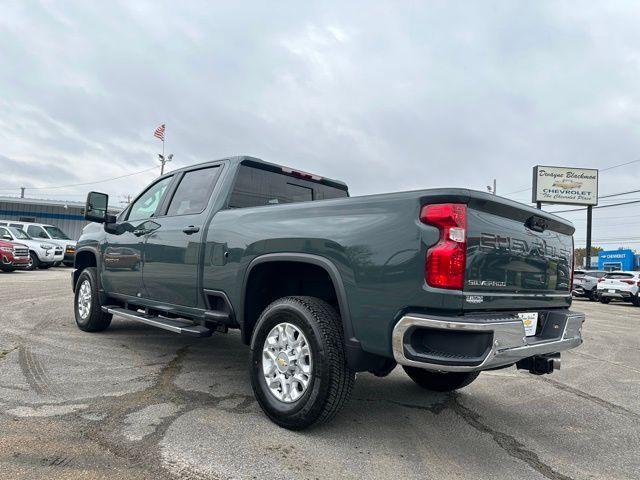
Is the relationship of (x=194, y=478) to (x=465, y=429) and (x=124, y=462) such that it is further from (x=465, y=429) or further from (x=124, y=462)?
(x=465, y=429)

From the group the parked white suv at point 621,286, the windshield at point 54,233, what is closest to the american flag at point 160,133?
the windshield at point 54,233

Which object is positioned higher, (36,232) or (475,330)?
(36,232)

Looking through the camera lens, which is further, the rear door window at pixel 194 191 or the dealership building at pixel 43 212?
the dealership building at pixel 43 212

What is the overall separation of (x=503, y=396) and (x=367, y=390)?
130cm

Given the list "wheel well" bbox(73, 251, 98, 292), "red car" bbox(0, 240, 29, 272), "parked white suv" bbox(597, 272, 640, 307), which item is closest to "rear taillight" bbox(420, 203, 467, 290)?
"wheel well" bbox(73, 251, 98, 292)

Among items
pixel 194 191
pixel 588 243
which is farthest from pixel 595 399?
pixel 588 243

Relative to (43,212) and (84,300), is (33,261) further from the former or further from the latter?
(43,212)

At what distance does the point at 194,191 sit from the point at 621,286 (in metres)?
20.4

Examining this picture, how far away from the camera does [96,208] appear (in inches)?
216

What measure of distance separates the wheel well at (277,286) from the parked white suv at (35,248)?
1667 cm

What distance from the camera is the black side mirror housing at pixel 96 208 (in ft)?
17.8

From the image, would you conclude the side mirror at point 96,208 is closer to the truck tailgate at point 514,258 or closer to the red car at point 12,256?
the truck tailgate at point 514,258

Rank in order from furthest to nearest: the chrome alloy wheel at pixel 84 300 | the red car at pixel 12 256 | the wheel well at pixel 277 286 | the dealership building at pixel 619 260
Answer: the dealership building at pixel 619 260 → the red car at pixel 12 256 → the chrome alloy wheel at pixel 84 300 → the wheel well at pixel 277 286

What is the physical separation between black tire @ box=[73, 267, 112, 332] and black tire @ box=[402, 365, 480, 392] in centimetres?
386
